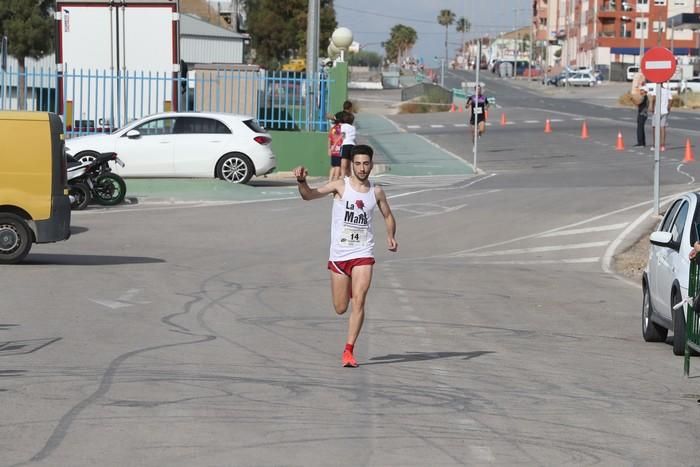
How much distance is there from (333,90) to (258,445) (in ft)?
88.9

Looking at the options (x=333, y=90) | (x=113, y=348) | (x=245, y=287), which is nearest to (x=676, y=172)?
(x=333, y=90)

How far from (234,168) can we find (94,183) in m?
4.29

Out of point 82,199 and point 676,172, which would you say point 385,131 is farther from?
point 82,199

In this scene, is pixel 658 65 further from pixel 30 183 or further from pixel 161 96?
pixel 161 96

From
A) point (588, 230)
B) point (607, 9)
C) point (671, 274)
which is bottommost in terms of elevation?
point (588, 230)

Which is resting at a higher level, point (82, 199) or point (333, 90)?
point (333, 90)

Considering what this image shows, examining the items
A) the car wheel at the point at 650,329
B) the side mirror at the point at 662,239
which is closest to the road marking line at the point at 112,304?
the car wheel at the point at 650,329

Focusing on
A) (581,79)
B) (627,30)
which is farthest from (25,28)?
(627,30)

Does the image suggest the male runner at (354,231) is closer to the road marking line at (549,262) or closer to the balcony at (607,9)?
the road marking line at (549,262)

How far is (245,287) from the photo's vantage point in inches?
614

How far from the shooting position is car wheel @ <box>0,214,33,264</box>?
54.6 feet

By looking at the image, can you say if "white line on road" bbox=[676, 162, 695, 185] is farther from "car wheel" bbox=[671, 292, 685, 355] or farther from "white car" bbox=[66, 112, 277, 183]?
"car wheel" bbox=[671, 292, 685, 355]

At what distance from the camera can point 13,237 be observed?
659 inches

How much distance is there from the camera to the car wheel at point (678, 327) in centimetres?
1124
